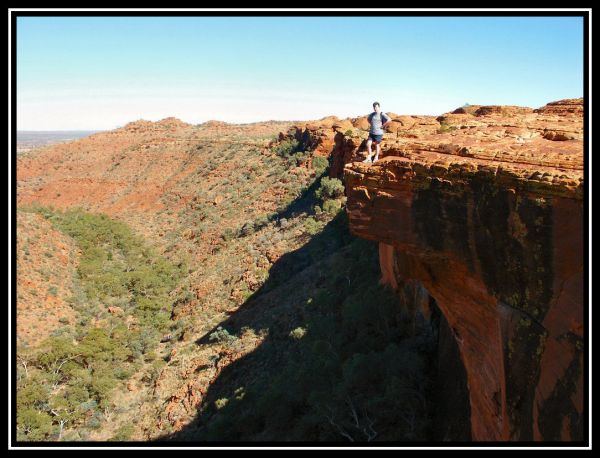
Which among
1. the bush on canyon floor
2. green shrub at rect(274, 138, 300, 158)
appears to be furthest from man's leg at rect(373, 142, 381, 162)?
green shrub at rect(274, 138, 300, 158)

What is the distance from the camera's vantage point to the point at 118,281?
32781mm

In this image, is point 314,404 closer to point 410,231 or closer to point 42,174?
point 410,231

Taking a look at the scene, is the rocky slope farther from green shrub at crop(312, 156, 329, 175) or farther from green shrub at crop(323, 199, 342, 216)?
green shrub at crop(312, 156, 329, 175)

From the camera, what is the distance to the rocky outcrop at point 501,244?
5539mm

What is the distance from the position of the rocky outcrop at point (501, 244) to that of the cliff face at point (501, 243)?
0.05ft

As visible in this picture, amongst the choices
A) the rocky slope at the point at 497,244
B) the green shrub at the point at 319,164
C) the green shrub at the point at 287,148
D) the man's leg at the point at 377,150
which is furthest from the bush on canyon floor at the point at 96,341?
the man's leg at the point at 377,150

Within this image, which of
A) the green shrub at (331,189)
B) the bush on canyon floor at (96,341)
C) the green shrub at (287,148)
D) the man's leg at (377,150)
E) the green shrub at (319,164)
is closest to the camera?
the man's leg at (377,150)

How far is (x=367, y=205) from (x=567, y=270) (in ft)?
10.1

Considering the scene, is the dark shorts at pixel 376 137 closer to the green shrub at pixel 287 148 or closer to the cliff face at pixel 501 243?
the cliff face at pixel 501 243

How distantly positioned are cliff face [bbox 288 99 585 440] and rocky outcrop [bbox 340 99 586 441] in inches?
0.6

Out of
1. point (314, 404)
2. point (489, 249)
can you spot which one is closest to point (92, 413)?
point (314, 404)

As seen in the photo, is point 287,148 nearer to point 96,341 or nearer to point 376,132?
point 96,341

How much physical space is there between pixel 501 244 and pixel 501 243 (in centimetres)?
1
